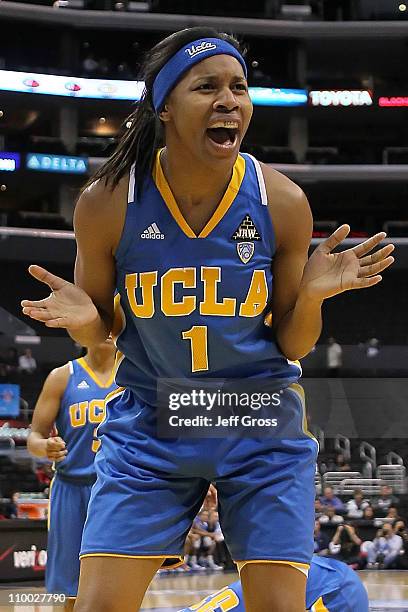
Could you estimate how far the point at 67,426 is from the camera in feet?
22.1

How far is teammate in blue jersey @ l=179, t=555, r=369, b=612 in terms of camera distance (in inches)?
159

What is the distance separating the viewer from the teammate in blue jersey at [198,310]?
328cm

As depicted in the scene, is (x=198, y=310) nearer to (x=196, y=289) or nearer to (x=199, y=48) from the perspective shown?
(x=196, y=289)

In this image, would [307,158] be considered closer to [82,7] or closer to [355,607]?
[82,7]

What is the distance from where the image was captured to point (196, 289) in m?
3.39

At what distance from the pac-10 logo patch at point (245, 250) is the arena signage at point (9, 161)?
2773 cm

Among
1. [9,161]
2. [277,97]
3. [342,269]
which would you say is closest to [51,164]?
[9,161]

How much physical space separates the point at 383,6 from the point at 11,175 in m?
13.6

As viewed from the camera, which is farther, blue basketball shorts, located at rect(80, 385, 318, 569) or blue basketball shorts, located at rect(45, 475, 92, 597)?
blue basketball shorts, located at rect(45, 475, 92, 597)

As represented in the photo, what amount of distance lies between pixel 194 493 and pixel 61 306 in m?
0.78

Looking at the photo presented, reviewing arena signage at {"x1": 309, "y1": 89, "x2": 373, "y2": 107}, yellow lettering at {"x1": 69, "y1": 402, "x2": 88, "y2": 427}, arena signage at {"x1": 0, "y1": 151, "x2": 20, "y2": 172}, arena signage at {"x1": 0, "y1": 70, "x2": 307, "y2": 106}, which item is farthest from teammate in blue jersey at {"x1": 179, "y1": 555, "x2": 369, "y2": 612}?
arena signage at {"x1": 309, "y1": 89, "x2": 373, "y2": 107}

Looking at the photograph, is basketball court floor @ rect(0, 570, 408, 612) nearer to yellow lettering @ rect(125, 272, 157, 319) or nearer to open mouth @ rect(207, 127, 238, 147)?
yellow lettering @ rect(125, 272, 157, 319)

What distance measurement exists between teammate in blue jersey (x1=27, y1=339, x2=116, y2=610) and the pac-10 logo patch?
3.01 metres

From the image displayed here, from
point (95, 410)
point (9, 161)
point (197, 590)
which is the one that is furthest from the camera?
point (9, 161)
